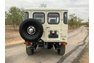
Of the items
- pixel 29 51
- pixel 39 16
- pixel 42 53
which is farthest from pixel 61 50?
pixel 39 16

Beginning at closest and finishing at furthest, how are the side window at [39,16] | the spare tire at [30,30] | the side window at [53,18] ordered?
1. the spare tire at [30,30]
2. the side window at [39,16]
3. the side window at [53,18]

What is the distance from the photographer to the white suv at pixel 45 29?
3.35 m

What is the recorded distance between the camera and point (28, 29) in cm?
337

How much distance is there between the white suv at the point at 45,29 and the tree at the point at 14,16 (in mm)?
53

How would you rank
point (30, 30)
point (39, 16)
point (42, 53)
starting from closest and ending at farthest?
point (30, 30), point (42, 53), point (39, 16)

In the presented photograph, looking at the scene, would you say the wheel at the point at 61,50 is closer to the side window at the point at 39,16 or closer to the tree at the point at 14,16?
the side window at the point at 39,16

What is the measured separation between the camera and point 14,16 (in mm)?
3408

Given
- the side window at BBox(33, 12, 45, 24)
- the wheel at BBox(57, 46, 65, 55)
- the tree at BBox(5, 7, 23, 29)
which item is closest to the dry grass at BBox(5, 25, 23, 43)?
the tree at BBox(5, 7, 23, 29)

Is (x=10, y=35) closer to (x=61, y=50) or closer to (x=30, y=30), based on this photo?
(x=30, y=30)

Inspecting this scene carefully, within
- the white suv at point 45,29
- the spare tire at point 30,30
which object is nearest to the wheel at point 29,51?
the white suv at point 45,29

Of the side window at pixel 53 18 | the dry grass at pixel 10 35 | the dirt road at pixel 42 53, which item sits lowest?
the dirt road at pixel 42 53

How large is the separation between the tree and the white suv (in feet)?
0.17

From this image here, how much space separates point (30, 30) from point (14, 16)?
195 mm

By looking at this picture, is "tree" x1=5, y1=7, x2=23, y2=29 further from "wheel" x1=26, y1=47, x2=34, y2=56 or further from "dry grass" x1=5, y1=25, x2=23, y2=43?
"wheel" x1=26, y1=47, x2=34, y2=56
